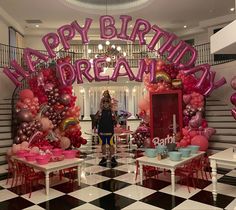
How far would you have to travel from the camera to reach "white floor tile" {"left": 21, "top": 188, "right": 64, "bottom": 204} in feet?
12.7

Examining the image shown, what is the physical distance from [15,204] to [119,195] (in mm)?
1558

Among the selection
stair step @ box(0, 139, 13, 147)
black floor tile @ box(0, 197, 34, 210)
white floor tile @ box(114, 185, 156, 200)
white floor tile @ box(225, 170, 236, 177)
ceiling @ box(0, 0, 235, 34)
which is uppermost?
ceiling @ box(0, 0, 235, 34)

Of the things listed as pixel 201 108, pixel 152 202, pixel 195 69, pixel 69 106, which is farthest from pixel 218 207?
pixel 69 106

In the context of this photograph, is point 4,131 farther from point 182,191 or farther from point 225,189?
point 225,189

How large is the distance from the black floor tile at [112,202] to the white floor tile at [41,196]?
0.72 metres

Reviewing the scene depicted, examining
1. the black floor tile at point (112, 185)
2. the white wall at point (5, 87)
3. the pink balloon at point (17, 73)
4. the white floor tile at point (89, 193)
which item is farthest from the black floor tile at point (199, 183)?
the white wall at point (5, 87)

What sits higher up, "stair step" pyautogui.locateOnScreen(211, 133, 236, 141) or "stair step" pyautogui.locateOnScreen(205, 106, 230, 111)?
"stair step" pyautogui.locateOnScreen(205, 106, 230, 111)

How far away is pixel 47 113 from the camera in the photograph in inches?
278

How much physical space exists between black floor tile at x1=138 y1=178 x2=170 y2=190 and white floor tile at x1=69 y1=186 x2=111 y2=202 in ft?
2.52

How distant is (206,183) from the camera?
4.46 metres

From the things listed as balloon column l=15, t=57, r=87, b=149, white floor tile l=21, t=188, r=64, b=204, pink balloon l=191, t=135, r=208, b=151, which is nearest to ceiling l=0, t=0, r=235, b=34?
balloon column l=15, t=57, r=87, b=149

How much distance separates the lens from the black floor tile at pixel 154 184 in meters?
4.34

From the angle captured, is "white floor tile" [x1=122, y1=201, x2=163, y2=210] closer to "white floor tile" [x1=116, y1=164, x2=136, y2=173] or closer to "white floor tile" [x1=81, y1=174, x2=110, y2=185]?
"white floor tile" [x1=81, y1=174, x2=110, y2=185]

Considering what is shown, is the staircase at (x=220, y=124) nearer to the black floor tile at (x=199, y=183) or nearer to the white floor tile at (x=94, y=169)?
the black floor tile at (x=199, y=183)
